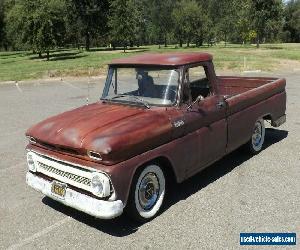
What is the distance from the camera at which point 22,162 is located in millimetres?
7660

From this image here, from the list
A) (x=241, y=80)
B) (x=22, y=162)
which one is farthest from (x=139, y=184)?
(x=241, y=80)

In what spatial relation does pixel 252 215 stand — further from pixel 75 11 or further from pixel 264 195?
pixel 75 11

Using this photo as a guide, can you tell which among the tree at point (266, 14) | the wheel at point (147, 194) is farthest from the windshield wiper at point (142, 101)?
the tree at point (266, 14)

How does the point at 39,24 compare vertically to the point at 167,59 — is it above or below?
above

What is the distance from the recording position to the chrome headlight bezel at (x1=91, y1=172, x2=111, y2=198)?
433cm

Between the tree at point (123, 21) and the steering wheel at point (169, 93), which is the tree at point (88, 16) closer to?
the tree at point (123, 21)

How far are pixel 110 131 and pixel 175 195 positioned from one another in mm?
1744

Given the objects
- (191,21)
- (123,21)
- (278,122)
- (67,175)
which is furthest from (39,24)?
(67,175)

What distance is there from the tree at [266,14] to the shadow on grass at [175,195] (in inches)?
1478

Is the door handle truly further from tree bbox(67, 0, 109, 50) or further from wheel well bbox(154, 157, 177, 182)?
tree bbox(67, 0, 109, 50)

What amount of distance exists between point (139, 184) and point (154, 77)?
166 cm

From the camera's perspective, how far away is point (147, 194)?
5.00 meters

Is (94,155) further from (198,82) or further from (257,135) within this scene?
(257,135)

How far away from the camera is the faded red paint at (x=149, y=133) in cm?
446
